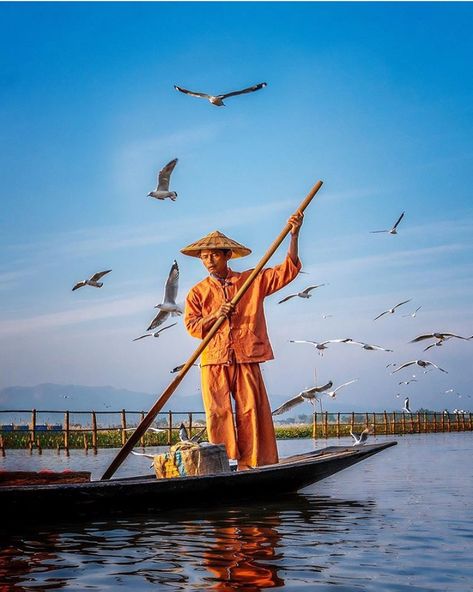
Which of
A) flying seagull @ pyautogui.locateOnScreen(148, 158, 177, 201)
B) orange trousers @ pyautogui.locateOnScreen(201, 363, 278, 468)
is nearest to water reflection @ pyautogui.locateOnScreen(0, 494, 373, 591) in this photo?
orange trousers @ pyautogui.locateOnScreen(201, 363, 278, 468)

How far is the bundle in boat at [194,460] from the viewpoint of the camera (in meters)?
7.16

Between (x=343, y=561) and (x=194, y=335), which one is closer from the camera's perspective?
(x=343, y=561)

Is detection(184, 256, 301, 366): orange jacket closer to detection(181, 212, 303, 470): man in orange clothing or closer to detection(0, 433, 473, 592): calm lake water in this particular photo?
detection(181, 212, 303, 470): man in orange clothing

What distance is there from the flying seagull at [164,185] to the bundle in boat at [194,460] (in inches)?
240

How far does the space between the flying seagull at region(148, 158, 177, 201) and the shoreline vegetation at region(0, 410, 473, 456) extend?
4939 mm

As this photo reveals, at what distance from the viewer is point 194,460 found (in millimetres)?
7191

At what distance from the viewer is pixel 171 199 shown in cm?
1323

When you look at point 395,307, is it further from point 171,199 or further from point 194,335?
point 194,335

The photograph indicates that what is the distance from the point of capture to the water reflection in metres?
4.35

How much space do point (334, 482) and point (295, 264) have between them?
3970 millimetres

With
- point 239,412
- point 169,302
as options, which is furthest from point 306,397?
point 239,412

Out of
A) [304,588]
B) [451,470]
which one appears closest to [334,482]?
[451,470]

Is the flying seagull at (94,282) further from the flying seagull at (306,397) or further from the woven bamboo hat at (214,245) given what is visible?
the woven bamboo hat at (214,245)

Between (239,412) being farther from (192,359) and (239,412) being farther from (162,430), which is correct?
(162,430)
